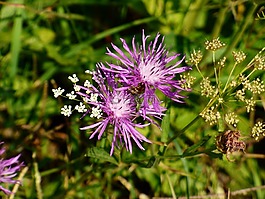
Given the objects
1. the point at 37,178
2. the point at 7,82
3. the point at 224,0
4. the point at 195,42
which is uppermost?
the point at 224,0

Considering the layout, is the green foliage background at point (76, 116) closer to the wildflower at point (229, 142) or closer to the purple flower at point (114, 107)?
the purple flower at point (114, 107)

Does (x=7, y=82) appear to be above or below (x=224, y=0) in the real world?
below

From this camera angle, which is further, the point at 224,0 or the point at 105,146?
the point at 224,0

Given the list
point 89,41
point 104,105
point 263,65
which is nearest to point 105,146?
point 104,105

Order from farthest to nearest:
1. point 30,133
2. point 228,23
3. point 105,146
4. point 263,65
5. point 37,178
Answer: point 228,23 → point 30,133 → point 37,178 → point 105,146 → point 263,65

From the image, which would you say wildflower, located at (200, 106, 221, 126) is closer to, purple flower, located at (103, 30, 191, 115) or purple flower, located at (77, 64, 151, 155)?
purple flower, located at (103, 30, 191, 115)

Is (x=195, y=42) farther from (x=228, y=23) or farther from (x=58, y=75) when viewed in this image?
(x=58, y=75)

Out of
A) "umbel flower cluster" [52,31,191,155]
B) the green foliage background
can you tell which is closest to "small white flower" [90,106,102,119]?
"umbel flower cluster" [52,31,191,155]
